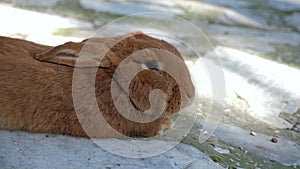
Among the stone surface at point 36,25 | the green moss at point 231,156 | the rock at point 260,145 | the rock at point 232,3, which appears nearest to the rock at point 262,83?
the rock at point 260,145

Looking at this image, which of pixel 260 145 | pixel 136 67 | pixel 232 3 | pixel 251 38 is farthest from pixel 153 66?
pixel 232 3

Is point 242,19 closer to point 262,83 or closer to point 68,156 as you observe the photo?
point 262,83

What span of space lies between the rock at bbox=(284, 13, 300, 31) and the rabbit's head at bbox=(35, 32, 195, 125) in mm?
2837

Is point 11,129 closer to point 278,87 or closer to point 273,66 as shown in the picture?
point 278,87

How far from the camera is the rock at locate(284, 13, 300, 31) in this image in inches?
201

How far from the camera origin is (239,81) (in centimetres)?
372

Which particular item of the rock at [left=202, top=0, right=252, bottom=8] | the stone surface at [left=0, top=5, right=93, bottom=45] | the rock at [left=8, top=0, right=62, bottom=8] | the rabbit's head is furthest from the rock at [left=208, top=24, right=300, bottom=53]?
the rabbit's head

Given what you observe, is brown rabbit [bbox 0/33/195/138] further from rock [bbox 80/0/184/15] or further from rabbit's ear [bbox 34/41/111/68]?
rock [bbox 80/0/184/15]

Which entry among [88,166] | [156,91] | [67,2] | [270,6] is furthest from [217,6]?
[88,166]

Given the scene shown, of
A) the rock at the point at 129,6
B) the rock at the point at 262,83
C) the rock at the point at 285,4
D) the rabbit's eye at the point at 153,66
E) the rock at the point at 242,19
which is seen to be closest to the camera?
the rabbit's eye at the point at 153,66

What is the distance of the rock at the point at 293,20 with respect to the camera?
5.11 metres

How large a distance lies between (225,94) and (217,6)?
2.22 metres

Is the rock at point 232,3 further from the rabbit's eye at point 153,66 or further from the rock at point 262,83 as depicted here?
the rabbit's eye at point 153,66

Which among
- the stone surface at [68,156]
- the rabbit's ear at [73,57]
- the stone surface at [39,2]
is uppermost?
Result: the stone surface at [39,2]
